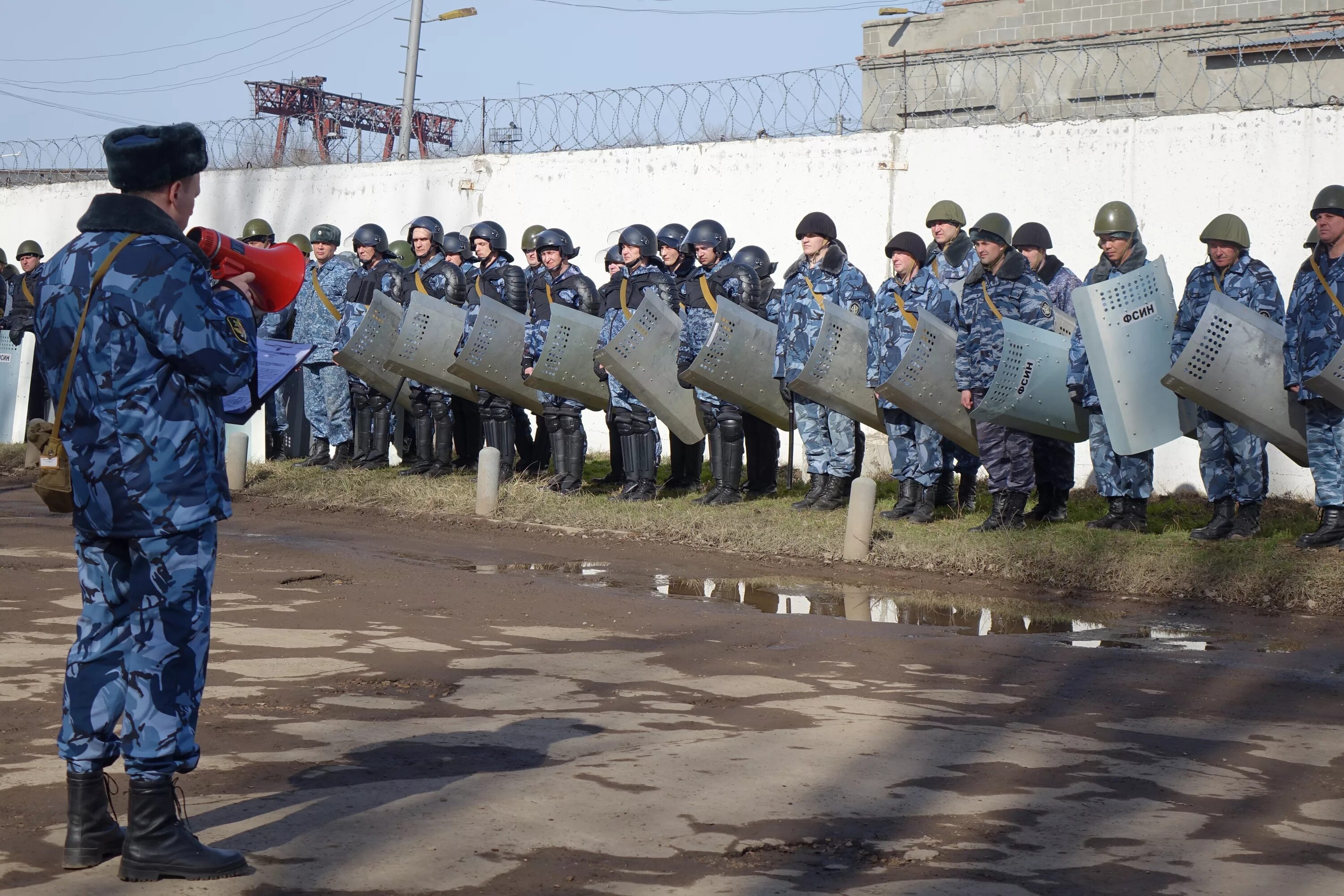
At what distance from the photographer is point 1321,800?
4.34 meters

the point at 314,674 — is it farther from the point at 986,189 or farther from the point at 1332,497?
the point at 986,189

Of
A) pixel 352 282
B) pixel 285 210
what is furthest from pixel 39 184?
pixel 352 282

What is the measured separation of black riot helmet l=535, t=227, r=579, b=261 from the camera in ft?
40.8

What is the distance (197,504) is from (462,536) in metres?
7.03

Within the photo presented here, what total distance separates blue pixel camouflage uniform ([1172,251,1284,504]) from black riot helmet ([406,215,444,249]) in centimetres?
682

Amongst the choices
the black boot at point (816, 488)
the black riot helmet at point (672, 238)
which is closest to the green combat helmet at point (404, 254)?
the black riot helmet at point (672, 238)

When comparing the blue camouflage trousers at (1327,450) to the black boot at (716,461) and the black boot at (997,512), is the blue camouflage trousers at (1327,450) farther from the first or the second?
the black boot at (716,461)

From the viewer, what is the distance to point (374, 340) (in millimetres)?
13062

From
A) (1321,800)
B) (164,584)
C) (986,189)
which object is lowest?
(1321,800)

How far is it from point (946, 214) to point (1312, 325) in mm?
3215

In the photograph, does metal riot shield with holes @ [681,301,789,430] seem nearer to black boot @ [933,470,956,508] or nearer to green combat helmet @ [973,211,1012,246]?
black boot @ [933,470,956,508]

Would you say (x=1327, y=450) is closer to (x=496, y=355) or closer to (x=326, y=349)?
(x=496, y=355)

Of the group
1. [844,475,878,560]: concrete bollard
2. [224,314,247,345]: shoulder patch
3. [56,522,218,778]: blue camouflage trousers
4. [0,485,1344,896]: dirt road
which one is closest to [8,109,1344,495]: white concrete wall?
[844,475,878,560]: concrete bollard

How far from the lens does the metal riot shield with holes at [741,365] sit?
10859 mm
